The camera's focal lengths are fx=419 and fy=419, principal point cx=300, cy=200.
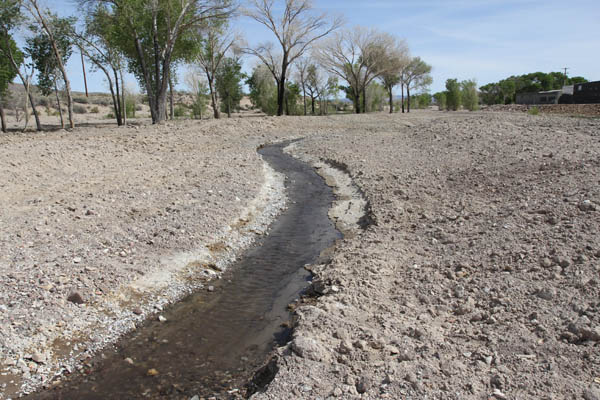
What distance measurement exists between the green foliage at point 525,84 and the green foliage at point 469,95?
11.1m

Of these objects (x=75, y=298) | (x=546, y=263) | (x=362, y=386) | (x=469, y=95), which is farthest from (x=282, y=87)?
(x=469, y=95)

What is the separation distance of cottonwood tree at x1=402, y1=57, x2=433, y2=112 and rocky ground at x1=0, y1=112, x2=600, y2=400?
165ft

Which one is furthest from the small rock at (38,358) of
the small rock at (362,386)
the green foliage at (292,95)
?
the green foliage at (292,95)

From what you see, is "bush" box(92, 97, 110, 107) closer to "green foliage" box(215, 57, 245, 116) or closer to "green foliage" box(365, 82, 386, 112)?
"green foliage" box(215, 57, 245, 116)

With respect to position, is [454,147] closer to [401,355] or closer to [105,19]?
[401,355]

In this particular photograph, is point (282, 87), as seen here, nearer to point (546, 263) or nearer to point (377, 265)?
point (377, 265)

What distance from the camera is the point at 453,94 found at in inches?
2827

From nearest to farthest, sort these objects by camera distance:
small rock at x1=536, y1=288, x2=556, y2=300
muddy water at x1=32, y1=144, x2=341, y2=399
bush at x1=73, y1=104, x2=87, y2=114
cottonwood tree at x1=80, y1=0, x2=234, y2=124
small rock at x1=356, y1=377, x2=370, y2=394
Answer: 1. small rock at x1=356, y1=377, x2=370, y2=394
2. muddy water at x1=32, y1=144, x2=341, y2=399
3. small rock at x1=536, y1=288, x2=556, y2=300
4. cottonwood tree at x1=80, y1=0, x2=234, y2=124
5. bush at x1=73, y1=104, x2=87, y2=114

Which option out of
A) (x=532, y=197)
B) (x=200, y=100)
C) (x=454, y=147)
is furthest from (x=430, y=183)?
(x=200, y=100)

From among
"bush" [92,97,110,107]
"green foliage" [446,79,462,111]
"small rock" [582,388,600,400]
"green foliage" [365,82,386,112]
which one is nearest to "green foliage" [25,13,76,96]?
"small rock" [582,388,600,400]

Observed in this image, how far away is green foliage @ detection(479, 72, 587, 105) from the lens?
77625 millimetres

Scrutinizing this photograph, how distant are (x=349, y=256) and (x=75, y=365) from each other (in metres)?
4.81

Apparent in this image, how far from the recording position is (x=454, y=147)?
16422 mm

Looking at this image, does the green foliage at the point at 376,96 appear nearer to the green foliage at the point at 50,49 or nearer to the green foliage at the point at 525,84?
the green foliage at the point at 525,84
